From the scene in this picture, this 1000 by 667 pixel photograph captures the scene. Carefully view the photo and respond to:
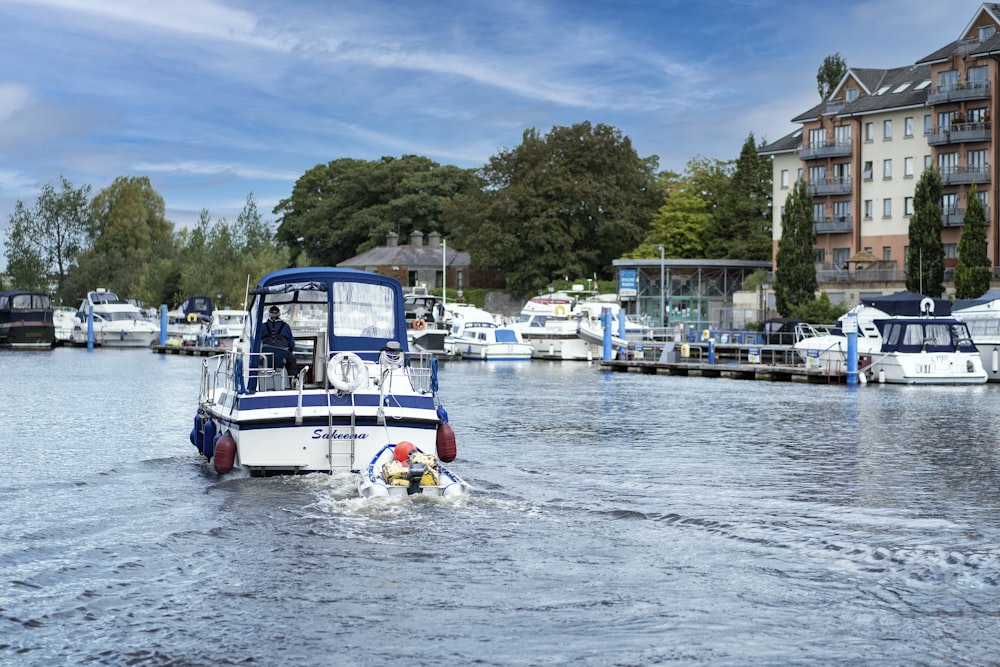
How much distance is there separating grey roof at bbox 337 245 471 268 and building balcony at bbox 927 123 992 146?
60.6m

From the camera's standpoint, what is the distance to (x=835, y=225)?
90562 mm

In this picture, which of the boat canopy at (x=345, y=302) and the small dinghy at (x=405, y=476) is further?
the boat canopy at (x=345, y=302)

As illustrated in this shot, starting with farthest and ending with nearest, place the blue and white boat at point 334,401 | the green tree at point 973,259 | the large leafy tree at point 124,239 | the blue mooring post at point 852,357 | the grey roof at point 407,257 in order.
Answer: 1. the grey roof at point 407,257
2. the large leafy tree at point 124,239
3. the green tree at point 973,259
4. the blue mooring post at point 852,357
5. the blue and white boat at point 334,401

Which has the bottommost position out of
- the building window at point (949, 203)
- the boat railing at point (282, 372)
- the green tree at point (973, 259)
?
the boat railing at point (282, 372)

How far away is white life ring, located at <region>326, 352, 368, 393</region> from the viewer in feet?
61.0

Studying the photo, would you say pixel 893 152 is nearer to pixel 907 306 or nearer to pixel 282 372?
pixel 907 306

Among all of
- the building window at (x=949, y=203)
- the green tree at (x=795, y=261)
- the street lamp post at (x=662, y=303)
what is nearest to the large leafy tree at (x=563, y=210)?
the street lamp post at (x=662, y=303)

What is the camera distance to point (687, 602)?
1280 centimetres

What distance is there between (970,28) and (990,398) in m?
45.9

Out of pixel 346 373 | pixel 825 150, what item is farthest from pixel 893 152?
pixel 346 373

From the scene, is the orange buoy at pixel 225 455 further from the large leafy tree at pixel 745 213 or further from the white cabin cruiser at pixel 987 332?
the large leafy tree at pixel 745 213

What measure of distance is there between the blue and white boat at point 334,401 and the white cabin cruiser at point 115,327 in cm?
6412

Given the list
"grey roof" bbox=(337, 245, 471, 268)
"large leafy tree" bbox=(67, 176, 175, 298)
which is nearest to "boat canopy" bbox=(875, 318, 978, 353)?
"large leafy tree" bbox=(67, 176, 175, 298)

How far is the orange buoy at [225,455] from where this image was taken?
62.2ft
